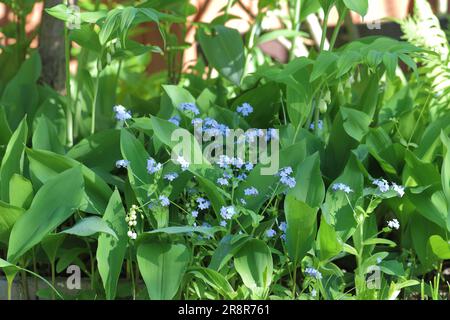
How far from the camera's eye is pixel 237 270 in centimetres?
213

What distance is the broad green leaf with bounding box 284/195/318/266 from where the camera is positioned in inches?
83.3

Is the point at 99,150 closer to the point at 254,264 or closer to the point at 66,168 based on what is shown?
the point at 66,168

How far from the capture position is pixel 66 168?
2.28m

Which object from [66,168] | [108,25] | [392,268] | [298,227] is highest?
[108,25]

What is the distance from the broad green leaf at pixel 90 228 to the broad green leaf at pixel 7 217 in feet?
0.59

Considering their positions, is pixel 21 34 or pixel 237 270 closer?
pixel 237 270

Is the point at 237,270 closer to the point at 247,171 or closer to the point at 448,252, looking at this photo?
the point at 247,171

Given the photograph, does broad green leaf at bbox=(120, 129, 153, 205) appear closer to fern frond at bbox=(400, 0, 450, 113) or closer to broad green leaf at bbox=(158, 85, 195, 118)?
broad green leaf at bbox=(158, 85, 195, 118)

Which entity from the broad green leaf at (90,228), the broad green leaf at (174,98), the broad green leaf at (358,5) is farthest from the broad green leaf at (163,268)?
the broad green leaf at (358,5)

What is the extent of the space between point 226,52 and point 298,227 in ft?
3.38

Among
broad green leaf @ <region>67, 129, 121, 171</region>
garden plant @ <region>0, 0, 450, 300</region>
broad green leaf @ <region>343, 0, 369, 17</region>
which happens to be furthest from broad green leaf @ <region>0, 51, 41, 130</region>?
broad green leaf @ <region>343, 0, 369, 17</region>

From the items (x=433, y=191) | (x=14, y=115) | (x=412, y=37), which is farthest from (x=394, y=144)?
(x=14, y=115)

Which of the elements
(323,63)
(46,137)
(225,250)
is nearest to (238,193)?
(225,250)

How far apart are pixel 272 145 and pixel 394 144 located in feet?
1.22
